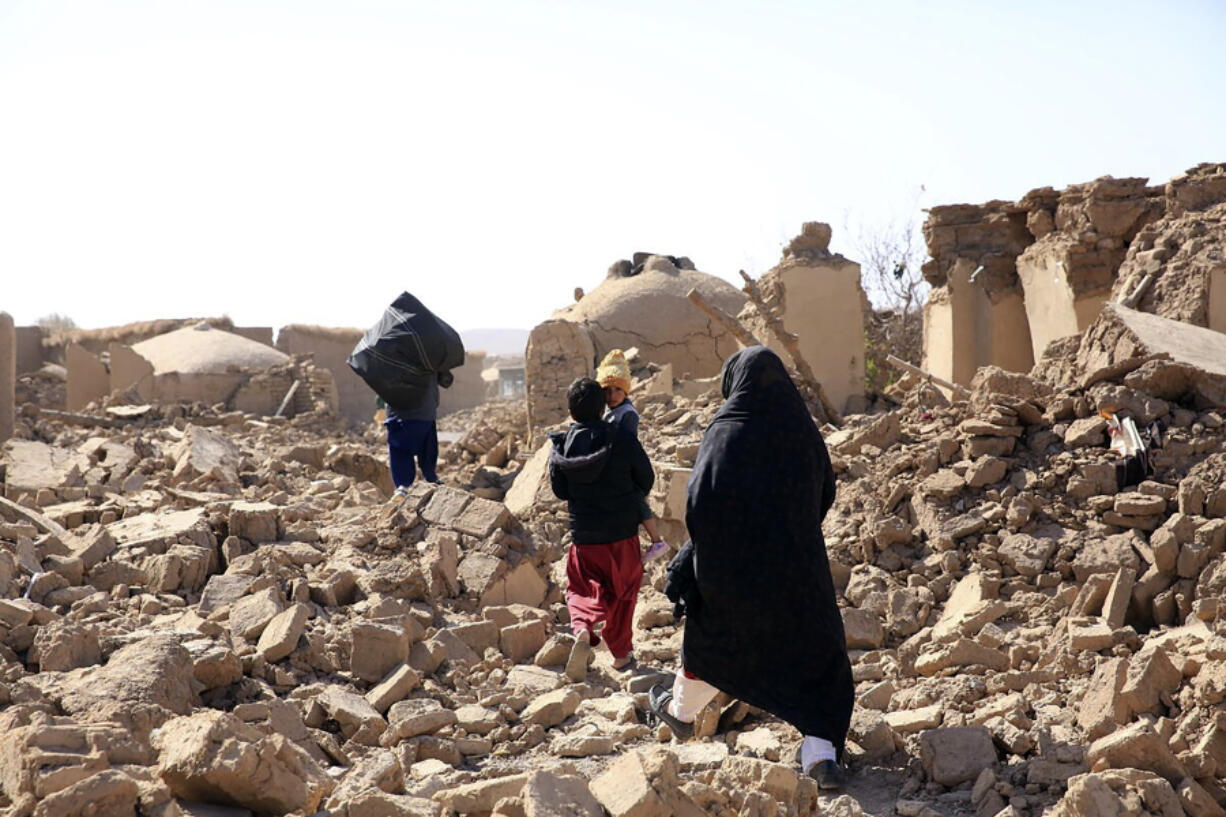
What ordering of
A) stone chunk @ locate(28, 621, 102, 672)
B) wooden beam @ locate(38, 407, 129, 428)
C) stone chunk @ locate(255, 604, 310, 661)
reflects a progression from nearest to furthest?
stone chunk @ locate(28, 621, 102, 672) → stone chunk @ locate(255, 604, 310, 661) → wooden beam @ locate(38, 407, 129, 428)

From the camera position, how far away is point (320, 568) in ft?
18.7

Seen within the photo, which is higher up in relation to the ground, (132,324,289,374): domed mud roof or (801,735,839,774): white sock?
(132,324,289,374): domed mud roof

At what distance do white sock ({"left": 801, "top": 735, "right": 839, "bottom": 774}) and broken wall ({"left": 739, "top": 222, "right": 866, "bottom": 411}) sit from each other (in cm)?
779

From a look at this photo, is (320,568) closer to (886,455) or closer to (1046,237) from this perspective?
(886,455)

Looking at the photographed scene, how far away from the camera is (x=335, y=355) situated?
2217 cm

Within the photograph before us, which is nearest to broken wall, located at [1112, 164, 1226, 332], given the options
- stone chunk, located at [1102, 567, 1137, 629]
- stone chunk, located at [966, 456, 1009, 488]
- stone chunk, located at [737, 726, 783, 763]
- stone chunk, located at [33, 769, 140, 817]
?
stone chunk, located at [966, 456, 1009, 488]

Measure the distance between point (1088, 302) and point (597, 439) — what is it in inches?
→ 300

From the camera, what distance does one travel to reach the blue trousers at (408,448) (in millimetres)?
7410

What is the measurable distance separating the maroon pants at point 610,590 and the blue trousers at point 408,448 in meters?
2.80

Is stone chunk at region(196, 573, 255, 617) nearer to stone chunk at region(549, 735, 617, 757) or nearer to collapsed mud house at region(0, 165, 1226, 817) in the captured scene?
collapsed mud house at region(0, 165, 1226, 817)

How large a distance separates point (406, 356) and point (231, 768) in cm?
486

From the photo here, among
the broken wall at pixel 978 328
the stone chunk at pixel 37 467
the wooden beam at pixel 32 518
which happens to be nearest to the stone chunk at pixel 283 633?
the wooden beam at pixel 32 518

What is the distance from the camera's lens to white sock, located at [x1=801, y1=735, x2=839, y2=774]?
339 centimetres

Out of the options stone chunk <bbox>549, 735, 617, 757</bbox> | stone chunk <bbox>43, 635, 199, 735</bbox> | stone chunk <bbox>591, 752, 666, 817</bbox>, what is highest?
stone chunk <bbox>43, 635, 199, 735</bbox>
